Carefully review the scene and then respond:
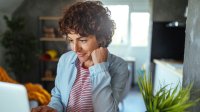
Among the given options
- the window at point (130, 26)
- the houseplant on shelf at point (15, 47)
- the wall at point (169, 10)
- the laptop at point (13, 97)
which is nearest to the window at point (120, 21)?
the window at point (130, 26)

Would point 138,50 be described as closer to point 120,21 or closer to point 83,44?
point 120,21

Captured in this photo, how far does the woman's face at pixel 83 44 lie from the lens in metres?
0.75

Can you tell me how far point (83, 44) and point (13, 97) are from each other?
29cm

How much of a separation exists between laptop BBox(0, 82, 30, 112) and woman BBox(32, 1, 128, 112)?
0.68ft

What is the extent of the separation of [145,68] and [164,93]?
0.20 metres

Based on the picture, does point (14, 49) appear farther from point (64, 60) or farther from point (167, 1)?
point (167, 1)

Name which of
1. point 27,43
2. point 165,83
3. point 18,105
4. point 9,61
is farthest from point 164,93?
point 9,61

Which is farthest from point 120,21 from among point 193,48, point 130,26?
point 193,48

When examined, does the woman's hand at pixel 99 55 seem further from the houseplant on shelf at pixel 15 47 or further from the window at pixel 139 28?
the houseplant on shelf at pixel 15 47

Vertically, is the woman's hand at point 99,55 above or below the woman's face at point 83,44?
below

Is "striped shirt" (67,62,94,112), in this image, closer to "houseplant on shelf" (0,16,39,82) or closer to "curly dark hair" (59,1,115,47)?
"curly dark hair" (59,1,115,47)

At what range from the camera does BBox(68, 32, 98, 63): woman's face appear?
754 millimetres

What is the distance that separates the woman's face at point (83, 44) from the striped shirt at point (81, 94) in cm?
7

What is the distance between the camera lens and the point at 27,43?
239cm
